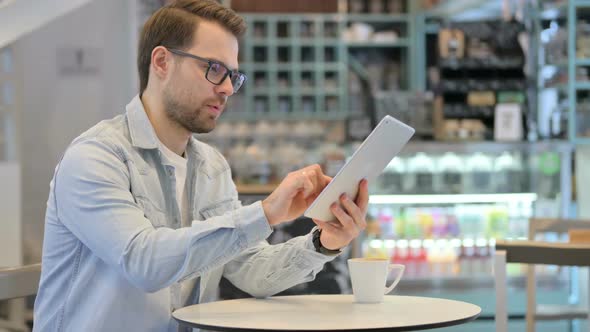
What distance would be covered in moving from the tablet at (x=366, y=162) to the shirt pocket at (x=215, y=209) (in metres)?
0.48

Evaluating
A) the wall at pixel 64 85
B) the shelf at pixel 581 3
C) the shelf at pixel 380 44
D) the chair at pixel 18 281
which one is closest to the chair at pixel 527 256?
the chair at pixel 18 281

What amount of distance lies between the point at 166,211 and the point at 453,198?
422 centimetres

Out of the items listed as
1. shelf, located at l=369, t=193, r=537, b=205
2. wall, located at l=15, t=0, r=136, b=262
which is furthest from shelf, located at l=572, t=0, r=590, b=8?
wall, located at l=15, t=0, r=136, b=262

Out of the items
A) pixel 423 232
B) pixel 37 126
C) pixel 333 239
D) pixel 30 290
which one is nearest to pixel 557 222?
pixel 423 232

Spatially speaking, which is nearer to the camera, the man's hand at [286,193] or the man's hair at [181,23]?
the man's hand at [286,193]

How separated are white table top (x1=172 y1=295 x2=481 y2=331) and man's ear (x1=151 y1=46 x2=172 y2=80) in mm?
620

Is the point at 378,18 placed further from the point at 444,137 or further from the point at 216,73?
the point at 216,73

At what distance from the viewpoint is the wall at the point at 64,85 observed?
7230mm

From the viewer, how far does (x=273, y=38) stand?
10758 mm

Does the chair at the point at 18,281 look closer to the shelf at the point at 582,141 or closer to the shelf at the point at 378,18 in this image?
the shelf at the point at 582,141

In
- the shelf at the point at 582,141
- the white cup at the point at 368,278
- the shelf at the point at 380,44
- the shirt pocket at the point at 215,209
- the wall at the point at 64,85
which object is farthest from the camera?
the shelf at the point at 380,44

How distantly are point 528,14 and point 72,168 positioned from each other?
5781 millimetres

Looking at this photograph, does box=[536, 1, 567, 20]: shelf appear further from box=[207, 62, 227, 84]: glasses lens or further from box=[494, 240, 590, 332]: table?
box=[207, 62, 227, 84]: glasses lens

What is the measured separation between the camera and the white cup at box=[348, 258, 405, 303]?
2.29 m
